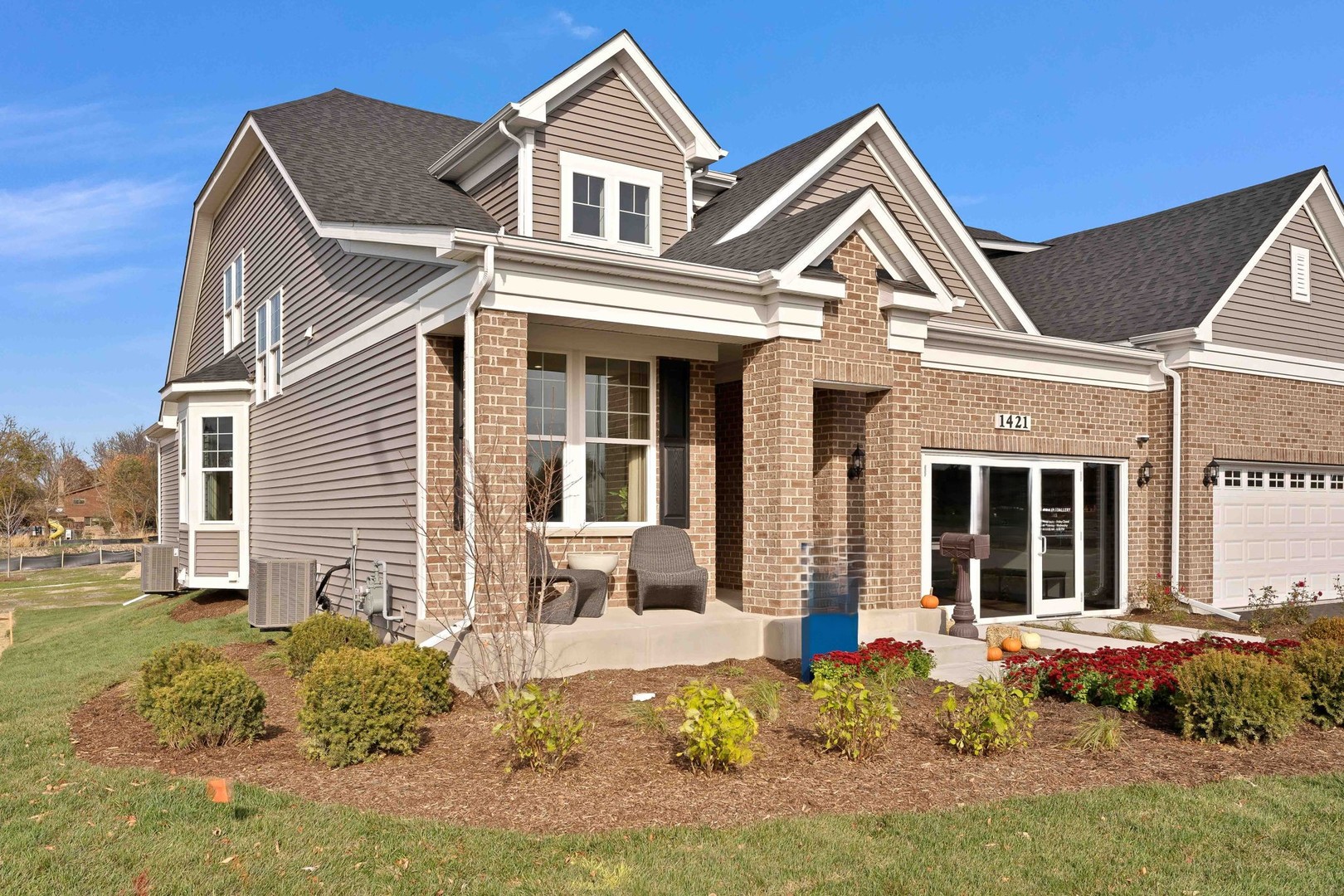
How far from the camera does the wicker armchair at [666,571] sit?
10094 mm

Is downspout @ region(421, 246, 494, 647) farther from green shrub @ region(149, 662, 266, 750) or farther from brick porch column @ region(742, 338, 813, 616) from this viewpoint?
brick porch column @ region(742, 338, 813, 616)

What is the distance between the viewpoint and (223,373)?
54.6 ft

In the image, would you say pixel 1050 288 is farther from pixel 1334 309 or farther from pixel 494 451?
pixel 494 451

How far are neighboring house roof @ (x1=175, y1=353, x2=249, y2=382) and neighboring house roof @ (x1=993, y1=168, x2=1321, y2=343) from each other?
44.3 feet

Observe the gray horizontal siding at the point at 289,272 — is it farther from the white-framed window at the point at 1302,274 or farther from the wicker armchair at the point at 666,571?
the white-framed window at the point at 1302,274

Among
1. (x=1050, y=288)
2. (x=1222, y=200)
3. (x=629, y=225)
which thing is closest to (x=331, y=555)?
(x=629, y=225)

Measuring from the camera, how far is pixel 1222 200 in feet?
55.2

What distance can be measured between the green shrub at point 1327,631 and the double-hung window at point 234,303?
1640cm

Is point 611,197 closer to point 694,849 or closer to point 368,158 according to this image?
point 368,158

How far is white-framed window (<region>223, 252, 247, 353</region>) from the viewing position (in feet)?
58.1

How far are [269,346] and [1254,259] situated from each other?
15.2 m

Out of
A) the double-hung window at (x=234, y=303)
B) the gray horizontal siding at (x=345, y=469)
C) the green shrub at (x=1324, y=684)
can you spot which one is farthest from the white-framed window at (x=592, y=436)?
the double-hung window at (x=234, y=303)

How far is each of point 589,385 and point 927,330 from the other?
4129 mm

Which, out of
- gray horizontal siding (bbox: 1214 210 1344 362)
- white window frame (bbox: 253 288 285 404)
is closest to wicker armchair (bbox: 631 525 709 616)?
white window frame (bbox: 253 288 285 404)
